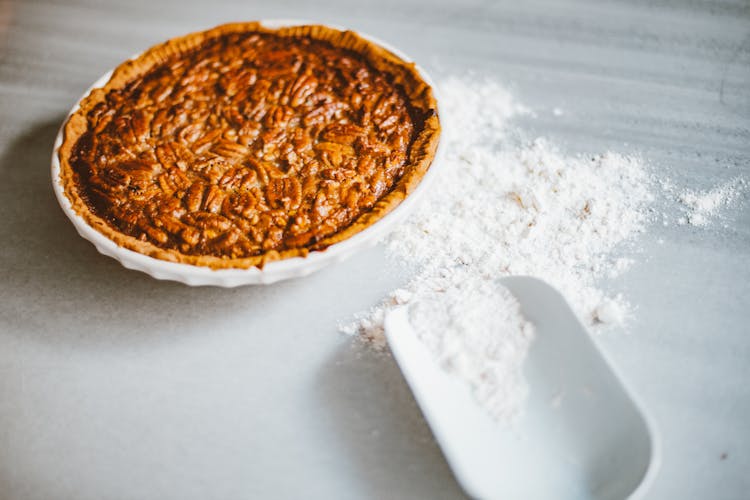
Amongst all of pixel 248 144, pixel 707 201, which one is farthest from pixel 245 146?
pixel 707 201

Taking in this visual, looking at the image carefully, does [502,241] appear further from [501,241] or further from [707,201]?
[707,201]

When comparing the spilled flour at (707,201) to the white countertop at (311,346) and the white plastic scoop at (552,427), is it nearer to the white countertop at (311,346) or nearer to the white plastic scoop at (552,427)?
the white countertop at (311,346)

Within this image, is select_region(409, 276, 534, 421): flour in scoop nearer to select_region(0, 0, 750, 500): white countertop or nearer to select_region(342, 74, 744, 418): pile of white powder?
select_region(342, 74, 744, 418): pile of white powder

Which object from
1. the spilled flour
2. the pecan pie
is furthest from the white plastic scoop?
the spilled flour

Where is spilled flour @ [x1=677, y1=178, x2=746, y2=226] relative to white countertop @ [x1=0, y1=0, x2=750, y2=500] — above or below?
above

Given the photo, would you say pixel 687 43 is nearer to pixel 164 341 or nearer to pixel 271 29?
pixel 271 29

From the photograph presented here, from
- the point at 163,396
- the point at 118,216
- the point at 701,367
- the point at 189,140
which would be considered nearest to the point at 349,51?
the point at 189,140
